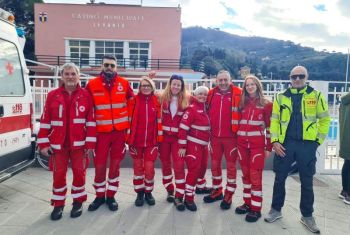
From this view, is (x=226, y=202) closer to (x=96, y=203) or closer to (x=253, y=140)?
(x=253, y=140)

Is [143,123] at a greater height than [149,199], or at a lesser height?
greater

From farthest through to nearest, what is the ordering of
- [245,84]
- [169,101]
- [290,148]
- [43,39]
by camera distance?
[43,39], [169,101], [245,84], [290,148]

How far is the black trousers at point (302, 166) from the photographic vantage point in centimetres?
400

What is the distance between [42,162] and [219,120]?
13.6 ft

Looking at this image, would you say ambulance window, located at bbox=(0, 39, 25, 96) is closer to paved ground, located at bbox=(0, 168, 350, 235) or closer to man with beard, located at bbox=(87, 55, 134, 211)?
man with beard, located at bbox=(87, 55, 134, 211)

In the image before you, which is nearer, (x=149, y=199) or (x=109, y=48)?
(x=149, y=199)

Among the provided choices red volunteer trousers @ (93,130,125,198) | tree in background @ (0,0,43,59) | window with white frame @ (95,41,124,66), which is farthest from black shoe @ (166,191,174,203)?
tree in background @ (0,0,43,59)

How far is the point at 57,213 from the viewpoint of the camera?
13.5 ft

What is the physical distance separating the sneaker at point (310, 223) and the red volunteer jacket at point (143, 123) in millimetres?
2202

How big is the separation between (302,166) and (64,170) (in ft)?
10.0

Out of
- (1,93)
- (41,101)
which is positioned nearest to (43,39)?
(41,101)

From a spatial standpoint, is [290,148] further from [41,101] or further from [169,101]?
[41,101]

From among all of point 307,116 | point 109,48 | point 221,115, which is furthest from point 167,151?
point 109,48

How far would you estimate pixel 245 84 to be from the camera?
435 cm
